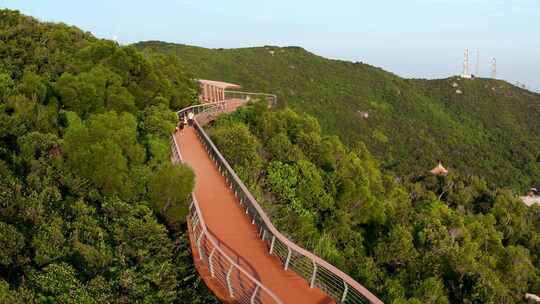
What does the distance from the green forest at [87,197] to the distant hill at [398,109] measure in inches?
2154

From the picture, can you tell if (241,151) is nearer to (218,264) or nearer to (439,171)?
(218,264)

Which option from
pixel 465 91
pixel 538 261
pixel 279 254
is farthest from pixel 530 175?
pixel 279 254

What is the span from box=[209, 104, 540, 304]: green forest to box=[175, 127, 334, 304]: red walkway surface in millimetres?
1366

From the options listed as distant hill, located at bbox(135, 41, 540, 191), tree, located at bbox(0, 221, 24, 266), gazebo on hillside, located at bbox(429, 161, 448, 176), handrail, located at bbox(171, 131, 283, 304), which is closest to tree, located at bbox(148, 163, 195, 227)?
handrail, located at bbox(171, 131, 283, 304)

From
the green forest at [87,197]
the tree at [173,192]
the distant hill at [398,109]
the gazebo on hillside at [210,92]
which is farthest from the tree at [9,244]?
the distant hill at [398,109]

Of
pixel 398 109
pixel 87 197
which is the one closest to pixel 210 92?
pixel 87 197

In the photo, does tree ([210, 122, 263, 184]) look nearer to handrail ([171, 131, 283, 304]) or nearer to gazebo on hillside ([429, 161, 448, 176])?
handrail ([171, 131, 283, 304])

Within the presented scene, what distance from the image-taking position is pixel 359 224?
1922 cm

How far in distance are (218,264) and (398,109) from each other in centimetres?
9721

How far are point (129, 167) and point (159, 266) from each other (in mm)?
3829

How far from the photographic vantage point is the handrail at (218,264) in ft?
25.5

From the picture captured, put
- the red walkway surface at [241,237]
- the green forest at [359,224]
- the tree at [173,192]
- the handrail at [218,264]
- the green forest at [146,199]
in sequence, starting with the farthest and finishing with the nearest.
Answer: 1. the green forest at [359,224]
2. the tree at [173,192]
3. the green forest at [146,199]
4. the red walkway surface at [241,237]
5. the handrail at [218,264]

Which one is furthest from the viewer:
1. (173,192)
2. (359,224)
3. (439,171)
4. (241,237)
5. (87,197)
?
(439,171)

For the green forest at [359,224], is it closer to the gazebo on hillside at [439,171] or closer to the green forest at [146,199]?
the green forest at [146,199]
